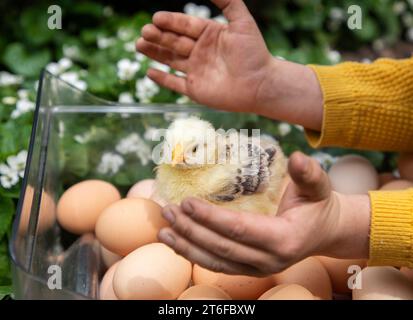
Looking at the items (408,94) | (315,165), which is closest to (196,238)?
(315,165)

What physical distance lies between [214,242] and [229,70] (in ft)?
1.37

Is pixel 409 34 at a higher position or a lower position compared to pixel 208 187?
higher

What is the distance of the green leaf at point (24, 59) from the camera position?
1700 millimetres

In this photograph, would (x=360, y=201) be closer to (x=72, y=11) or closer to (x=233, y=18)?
(x=233, y=18)

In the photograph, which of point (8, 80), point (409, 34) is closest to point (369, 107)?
point (8, 80)

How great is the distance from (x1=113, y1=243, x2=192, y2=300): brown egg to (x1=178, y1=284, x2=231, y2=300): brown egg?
0.02 meters

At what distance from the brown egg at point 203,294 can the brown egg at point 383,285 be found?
177 mm

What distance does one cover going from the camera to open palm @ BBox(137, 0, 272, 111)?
1025 mm

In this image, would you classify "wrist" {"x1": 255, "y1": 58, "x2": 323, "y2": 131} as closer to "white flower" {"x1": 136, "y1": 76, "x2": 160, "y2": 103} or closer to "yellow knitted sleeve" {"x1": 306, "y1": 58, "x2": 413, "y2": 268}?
"yellow knitted sleeve" {"x1": 306, "y1": 58, "x2": 413, "y2": 268}

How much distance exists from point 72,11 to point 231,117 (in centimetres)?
104

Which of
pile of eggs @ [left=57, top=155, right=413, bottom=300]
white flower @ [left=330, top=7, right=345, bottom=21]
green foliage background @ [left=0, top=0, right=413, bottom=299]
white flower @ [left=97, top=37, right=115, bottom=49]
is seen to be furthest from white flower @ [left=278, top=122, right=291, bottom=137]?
white flower @ [left=330, top=7, right=345, bottom=21]

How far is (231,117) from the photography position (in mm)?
1128

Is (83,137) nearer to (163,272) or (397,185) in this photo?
(163,272)

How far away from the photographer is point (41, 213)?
901 millimetres
